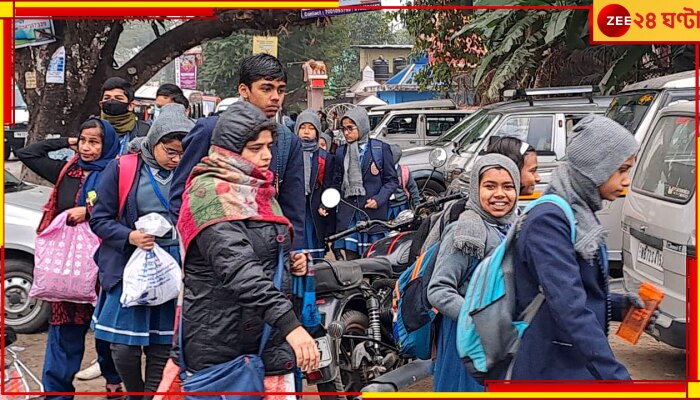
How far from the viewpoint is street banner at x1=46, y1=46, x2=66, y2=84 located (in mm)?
10461

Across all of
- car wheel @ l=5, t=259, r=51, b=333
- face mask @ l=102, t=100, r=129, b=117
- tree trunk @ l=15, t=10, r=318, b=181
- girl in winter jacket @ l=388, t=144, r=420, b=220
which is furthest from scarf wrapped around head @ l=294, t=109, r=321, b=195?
tree trunk @ l=15, t=10, r=318, b=181

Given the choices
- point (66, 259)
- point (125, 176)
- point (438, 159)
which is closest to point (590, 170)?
point (125, 176)

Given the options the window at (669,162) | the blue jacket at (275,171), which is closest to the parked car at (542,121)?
the window at (669,162)

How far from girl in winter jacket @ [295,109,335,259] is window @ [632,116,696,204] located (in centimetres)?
250

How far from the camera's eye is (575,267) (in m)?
2.74

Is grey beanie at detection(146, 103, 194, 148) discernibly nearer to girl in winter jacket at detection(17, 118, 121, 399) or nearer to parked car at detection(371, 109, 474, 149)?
girl in winter jacket at detection(17, 118, 121, 399)

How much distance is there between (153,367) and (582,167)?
2349 millimetres

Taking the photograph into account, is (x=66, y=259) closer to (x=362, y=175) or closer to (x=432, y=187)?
(x=362, y=175)

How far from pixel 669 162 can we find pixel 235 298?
12.7 ft

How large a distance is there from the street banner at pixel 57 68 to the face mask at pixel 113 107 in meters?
5.11

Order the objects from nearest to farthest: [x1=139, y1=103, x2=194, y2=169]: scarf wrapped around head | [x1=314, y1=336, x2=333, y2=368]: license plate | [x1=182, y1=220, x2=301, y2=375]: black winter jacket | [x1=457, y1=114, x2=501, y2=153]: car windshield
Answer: [x1=182, y1=220, x2=301, y2=375]: black winter jacket, [x1=139, y1=103, x2=194, y2=169]: scarf wrapped around head, [x1=314, y1=336, x2=333, y2=368]: license plate, [x1=457, y1=114, x2=501, y2=153]: car windshield

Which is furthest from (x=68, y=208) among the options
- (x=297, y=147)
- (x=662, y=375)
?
(x=662, y=375)

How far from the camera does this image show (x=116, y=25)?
438 inches

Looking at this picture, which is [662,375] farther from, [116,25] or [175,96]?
[116,25]
